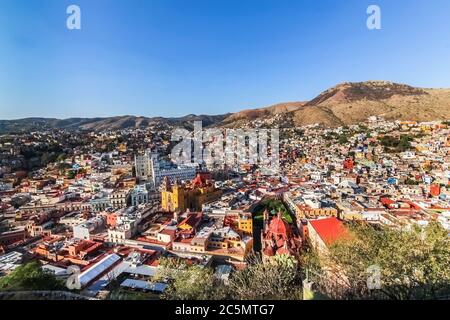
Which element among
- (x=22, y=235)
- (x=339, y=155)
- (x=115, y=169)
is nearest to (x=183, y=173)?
(x=115, y=169)

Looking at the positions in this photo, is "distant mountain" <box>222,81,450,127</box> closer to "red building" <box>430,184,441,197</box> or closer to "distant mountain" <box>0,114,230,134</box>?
"distant mountain" <box>0,114,230,134</box>

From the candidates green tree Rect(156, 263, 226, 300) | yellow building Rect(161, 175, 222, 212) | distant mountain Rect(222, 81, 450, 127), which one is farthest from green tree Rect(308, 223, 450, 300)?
distant mountain Rect(222, 81, 450, 127)

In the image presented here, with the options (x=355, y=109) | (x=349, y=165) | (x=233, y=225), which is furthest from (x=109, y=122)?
(x=233, y=225)

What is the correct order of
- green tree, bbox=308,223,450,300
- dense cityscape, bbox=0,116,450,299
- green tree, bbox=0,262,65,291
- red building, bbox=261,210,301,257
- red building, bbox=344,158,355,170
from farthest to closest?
red building, bbox=344,158,355,170 → red building, bbox=261,210,301,257 → green tree, bbox=0,262,65,291 → dense cityscape, bbox=0,116,450,299 → green tree, bbox=308,223,450,300

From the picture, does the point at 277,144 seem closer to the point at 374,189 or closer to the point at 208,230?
the point at 374,189

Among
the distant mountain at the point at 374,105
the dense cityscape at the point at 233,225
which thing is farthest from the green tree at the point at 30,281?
the distant mountain at the point at 374,105

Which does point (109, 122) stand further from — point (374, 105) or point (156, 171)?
point (374, 105)
